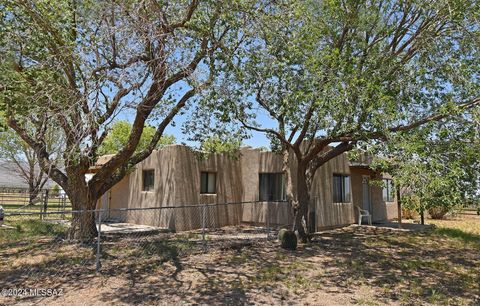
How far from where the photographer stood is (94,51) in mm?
8625

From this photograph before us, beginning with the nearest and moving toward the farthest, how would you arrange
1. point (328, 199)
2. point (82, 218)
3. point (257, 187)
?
point (82, 218)
point (328, 199)
point (257, 187)

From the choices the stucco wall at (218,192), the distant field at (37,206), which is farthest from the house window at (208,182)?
the distant field at (37,206)

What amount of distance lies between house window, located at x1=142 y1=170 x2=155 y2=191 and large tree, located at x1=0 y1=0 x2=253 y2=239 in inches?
253

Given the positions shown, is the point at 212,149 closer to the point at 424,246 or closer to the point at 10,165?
the point at 424,246

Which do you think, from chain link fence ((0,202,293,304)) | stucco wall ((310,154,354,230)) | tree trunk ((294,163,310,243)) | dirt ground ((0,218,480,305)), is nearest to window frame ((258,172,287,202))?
chain link fence ((0,202,293,304))

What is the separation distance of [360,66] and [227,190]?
951 cm

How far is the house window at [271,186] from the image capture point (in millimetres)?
15727

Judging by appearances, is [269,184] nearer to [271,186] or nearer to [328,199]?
[271,186]

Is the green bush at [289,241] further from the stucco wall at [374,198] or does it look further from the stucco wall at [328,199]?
the stucco wall at [374,198]

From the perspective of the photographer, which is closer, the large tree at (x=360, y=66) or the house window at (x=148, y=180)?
the large tree at (x=360, y=66)

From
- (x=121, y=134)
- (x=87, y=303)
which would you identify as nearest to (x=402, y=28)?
(x=87, y=303)

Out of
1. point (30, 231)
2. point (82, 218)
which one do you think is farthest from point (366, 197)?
point (30, 231)

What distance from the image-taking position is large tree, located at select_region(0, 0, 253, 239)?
786 cm

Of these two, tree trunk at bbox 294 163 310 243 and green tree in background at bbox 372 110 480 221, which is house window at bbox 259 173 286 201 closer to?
tree trunk at bbox 294 163 310 243
